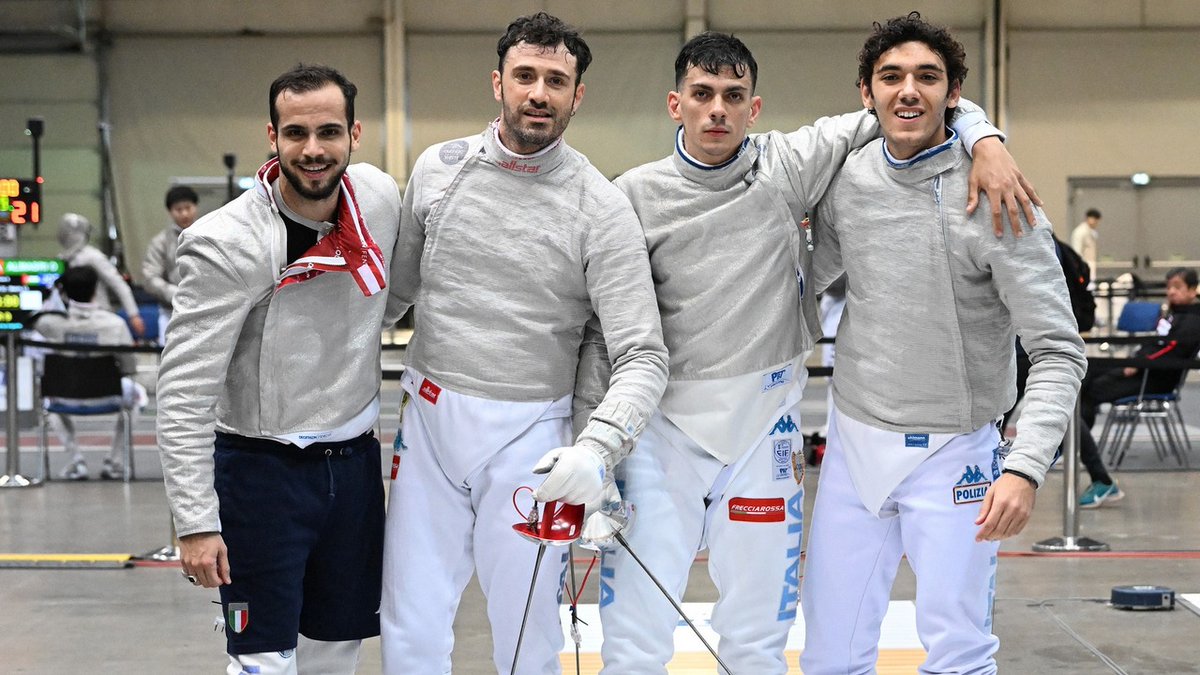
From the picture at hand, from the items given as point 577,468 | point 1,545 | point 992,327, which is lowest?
point 1,545

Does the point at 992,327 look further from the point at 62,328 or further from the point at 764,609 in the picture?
the point at 62,328

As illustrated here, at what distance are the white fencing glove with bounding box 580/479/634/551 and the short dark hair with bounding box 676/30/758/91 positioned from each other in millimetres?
903

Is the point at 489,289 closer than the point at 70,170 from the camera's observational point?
Yes

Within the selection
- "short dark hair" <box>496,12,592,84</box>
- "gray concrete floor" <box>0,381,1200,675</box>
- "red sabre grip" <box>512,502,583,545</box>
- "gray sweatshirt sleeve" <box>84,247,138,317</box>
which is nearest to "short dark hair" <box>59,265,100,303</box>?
"gray sweatshirt sleeve" <box>84,247,138,317</box>

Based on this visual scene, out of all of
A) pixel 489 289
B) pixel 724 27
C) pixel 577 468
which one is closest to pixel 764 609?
pixel 577 468

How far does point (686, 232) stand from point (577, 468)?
67 centimetres

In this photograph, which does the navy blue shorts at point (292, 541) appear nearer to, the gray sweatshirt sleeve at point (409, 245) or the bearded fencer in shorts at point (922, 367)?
the gray sweatshirt sleeve at point (409, 245)

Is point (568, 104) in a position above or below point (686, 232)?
above

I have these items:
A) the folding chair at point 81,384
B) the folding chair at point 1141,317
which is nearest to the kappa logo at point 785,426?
the folding chair at point 81,384

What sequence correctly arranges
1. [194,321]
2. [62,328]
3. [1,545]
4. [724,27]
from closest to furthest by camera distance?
1. [194,321]
2. [1,545]
3. [62,328]
4. [724,27]

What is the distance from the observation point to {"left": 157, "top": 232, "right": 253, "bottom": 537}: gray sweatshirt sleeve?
2.56 meters

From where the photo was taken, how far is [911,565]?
2762 millimetres

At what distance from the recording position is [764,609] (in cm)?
279

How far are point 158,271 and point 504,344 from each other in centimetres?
660
